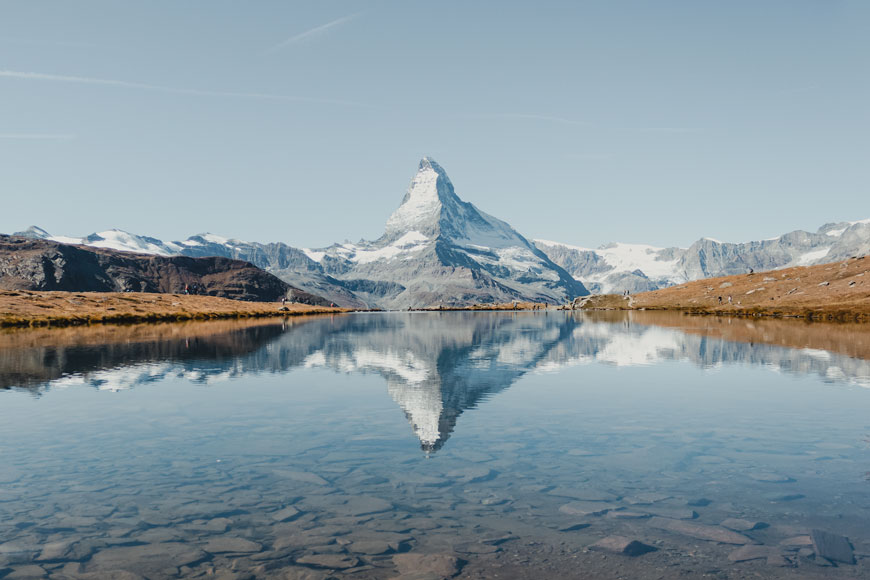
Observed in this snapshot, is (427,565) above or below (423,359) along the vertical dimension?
below

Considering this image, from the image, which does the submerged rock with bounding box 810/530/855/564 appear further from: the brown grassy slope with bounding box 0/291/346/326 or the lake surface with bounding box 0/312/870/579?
the brown grassy slope with bounding box 0/291/346/326

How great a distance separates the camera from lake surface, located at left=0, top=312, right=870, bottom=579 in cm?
1439

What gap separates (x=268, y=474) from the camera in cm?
2119

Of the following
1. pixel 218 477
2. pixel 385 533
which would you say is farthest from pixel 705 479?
pixel 218 477

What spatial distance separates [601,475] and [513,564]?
806 centimetres

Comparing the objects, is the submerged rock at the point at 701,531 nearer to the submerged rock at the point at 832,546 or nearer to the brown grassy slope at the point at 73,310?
the submerged rock at the point at 832,546

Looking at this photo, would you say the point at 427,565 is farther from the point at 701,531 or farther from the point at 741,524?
the point at 741,524

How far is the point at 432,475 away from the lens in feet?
68.8

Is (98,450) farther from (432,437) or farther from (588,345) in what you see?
(588,345)

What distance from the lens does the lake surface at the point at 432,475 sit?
1439 centimetres

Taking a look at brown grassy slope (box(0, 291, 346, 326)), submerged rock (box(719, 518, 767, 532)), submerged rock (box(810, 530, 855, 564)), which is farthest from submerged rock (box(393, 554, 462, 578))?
brown grassy slope (box(0, 291, 346, 326))

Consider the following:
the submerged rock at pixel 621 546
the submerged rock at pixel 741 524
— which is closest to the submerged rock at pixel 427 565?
the submerged rock at pixel 621 546

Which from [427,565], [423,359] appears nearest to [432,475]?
[427,565]

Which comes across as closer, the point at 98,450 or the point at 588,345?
the point at 98,450
